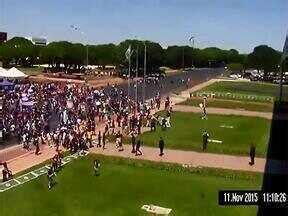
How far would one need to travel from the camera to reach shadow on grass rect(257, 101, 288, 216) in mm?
24617

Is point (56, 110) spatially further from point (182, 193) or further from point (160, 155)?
point (182, 193)

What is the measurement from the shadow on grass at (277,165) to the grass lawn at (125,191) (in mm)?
992

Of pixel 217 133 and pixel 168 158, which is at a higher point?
pixel 168 158

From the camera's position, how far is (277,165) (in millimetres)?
34469

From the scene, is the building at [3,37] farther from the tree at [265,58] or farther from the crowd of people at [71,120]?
the crowd of people at [71,120]

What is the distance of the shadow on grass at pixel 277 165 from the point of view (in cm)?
2462

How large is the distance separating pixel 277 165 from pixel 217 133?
1473 centimetres

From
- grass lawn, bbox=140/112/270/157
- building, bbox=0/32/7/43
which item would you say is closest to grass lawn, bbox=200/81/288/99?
grass lawn, bbox=140/112/270/157

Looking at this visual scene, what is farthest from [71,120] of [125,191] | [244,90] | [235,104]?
[244,90]

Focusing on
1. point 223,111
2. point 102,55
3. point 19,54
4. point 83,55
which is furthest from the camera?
point 102,55

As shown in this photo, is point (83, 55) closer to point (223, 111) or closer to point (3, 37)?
point (3, 37)

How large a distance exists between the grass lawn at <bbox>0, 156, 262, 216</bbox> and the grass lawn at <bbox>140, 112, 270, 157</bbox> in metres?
7.03

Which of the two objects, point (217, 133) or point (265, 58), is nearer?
point (217, 133)

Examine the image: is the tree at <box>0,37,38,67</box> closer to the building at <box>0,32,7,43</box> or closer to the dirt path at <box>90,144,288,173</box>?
the building at <box>0,32,7,43</box>
